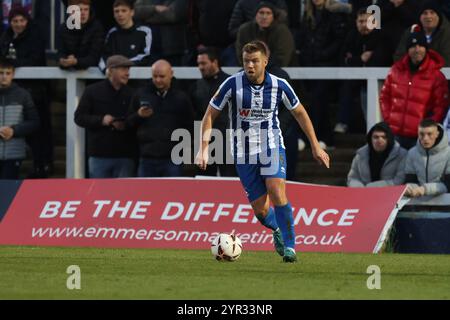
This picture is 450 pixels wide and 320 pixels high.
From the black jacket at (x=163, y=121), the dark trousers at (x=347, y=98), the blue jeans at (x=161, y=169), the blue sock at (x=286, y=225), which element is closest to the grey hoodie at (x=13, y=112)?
the black jacket at (x=163, y=121)

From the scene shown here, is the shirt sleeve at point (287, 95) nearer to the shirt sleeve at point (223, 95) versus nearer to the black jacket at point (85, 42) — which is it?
the shirt sleeve at point (223, 95)

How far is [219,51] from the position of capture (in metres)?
18.9

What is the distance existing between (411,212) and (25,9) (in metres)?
7.03

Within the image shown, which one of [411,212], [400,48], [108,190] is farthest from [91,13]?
[411,212]

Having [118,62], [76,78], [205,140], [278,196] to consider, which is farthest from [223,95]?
[76,78]

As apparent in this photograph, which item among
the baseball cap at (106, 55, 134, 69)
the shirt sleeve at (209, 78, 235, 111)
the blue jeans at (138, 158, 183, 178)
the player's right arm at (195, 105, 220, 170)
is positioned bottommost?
the blue jeans at (138, 158, 183, 178)

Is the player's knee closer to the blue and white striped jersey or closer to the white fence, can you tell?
the blue and white striped jersey

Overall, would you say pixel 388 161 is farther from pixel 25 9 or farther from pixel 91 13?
pixel 25 9

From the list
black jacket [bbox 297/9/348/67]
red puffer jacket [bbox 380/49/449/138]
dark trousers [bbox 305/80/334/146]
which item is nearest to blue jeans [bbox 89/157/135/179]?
dark trousers [bbox 305/80/334/146]

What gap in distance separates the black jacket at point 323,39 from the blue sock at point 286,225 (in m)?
5.18

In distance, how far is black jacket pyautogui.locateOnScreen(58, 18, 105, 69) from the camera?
1872cm

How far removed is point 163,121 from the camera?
58.2 ft

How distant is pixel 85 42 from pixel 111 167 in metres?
1.96

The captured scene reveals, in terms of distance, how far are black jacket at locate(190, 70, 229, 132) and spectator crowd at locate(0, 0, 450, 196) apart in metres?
0.02
